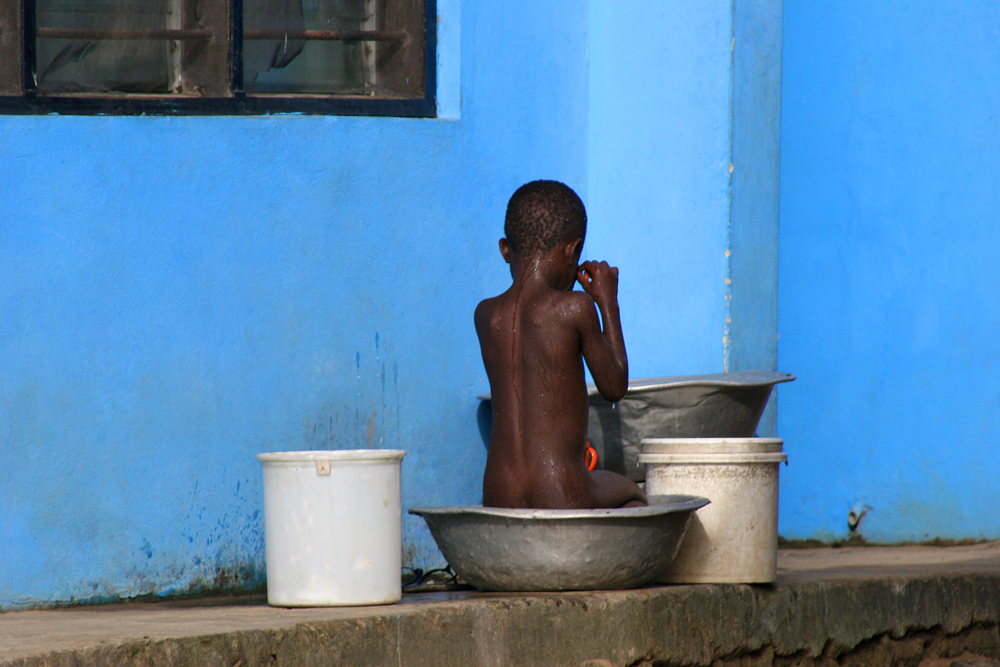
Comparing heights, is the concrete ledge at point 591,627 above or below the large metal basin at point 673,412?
below

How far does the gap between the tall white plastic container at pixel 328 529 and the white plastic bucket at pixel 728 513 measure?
1044 millimetres

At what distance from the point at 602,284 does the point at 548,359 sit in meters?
0.32

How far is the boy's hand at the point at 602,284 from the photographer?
3.82 m

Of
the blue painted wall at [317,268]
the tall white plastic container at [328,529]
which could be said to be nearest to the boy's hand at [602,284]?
the tall white plastic container at [328,529]

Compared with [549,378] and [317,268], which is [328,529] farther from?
[317,268]

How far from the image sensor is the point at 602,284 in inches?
151

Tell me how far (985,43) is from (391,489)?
3779 millimetres

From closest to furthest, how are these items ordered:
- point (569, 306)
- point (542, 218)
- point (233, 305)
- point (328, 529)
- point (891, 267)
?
point (328, 529) < point (569, 306) < point (542, 218) < point (233, 305) < point (891, 267)

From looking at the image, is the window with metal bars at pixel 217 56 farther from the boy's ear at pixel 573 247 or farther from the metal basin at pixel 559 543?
the metal basin at pixel 559 543

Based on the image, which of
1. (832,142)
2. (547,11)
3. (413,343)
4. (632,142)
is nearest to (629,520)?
(413,343)

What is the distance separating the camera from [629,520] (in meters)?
3.53

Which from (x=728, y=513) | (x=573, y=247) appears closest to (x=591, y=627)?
(x=728, y=513)

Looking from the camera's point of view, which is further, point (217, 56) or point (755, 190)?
point (755, 190)

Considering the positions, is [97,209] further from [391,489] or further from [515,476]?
[515,476]
